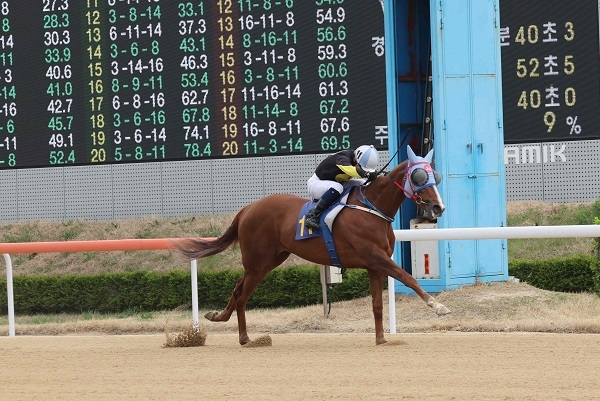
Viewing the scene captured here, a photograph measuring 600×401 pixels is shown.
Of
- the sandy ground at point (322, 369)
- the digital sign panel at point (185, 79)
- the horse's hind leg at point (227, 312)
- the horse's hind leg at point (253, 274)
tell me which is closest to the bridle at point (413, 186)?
the sandy ground at point (322, 369)

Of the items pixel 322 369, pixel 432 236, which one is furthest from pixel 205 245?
pixel 322 369

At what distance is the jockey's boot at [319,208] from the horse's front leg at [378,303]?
0.46m

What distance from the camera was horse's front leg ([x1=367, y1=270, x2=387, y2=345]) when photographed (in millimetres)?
7039

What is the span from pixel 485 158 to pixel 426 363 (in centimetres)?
435

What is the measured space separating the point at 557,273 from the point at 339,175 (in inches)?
178

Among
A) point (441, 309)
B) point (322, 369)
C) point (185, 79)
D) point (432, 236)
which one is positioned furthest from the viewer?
point (185, 79)

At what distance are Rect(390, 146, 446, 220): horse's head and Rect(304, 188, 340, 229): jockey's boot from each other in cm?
49

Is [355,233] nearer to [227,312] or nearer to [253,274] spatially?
[253,274]

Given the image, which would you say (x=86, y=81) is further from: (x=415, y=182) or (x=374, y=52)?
(x=415, y=182)

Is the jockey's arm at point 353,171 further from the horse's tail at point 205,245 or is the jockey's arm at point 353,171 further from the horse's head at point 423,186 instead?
the horse's tail at point 205,245

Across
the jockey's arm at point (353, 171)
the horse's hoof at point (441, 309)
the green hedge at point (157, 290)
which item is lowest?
the green hedge at point (157, 290)

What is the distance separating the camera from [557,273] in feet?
36.8

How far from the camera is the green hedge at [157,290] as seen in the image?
38.0ft

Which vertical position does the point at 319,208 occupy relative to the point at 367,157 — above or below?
below
